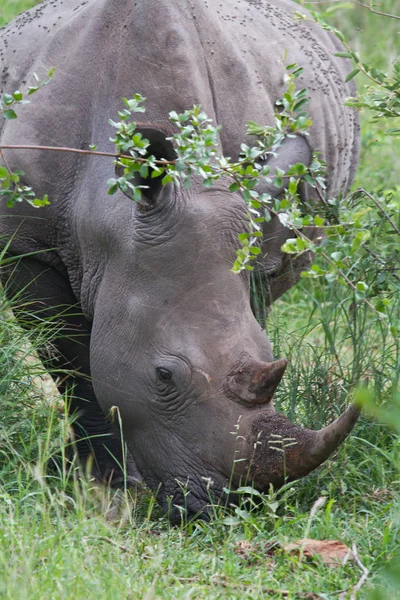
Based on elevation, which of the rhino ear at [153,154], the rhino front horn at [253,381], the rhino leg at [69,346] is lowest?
the rhino leg at [69,346]

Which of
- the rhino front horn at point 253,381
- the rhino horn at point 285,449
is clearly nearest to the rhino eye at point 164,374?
the rhino front horn at point 253,381

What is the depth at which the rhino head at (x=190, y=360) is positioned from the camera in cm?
436

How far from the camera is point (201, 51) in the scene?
16.9 feet

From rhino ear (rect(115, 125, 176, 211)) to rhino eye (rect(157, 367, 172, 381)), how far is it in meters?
0.68

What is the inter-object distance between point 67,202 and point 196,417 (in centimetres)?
129

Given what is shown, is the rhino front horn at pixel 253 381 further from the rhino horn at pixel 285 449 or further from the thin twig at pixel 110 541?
the thin twig at pixel 110 541

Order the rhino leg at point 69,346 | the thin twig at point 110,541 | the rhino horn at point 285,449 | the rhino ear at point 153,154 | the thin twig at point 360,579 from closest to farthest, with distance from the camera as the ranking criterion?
the thin twig at point 360,579
the thin twig at point 110,541
the rhino horn at point 285,449
the rhino ear at point 153,154
the rhino leg at point 69,346

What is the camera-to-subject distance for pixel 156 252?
15.4 feet

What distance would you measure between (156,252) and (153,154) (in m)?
0.41

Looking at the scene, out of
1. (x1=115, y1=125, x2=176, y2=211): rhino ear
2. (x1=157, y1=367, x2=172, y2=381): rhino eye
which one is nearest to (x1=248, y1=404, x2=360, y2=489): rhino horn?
(x1=157, y1=367, x2=172, y2=381): rhino eye

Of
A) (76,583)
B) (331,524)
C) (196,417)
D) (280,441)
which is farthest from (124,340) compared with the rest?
(76,583)

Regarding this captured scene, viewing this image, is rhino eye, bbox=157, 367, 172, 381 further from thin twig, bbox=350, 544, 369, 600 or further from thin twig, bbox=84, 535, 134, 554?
thin twig, bbox=350, 544, 369, 600

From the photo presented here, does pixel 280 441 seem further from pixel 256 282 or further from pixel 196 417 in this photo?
pixel 256 282

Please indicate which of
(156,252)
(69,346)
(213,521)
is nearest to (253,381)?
(213,521)
